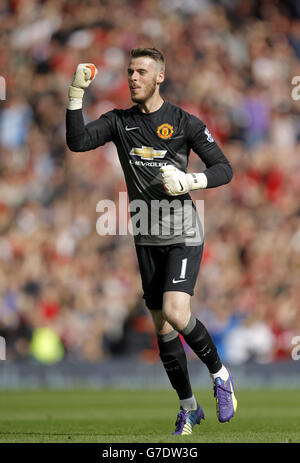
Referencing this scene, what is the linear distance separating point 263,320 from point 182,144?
9.97 meters

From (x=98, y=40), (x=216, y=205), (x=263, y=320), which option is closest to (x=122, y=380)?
(x=263, y=320)

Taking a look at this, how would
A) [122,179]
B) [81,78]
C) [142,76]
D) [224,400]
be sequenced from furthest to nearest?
[122,179]
[224,400]
[142,76]
[81,78]

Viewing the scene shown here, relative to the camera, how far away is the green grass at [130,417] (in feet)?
24.4

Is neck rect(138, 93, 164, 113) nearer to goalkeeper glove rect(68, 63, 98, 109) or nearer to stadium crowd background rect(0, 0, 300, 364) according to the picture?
goalkeeper glove rect(68, 63, 98, 109)

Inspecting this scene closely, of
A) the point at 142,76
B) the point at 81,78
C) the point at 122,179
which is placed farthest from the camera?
the point at 122,179

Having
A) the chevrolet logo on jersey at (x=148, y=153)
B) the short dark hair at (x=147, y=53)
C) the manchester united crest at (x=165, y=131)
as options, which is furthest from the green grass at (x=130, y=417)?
the short dark hair at (x=147, y=53)

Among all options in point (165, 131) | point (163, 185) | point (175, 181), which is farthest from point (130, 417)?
point (175, 181)

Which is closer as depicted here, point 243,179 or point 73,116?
point 73,116

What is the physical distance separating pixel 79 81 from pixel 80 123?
0.33 m

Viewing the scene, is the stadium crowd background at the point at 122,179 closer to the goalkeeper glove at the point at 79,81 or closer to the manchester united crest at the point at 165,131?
the manchester united crest at the point at 165,131

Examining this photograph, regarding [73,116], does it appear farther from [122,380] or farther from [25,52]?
[25,52]

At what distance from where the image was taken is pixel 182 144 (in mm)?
7531

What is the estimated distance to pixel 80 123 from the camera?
727 centimetres

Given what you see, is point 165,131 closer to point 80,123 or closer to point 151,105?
point 151,105
